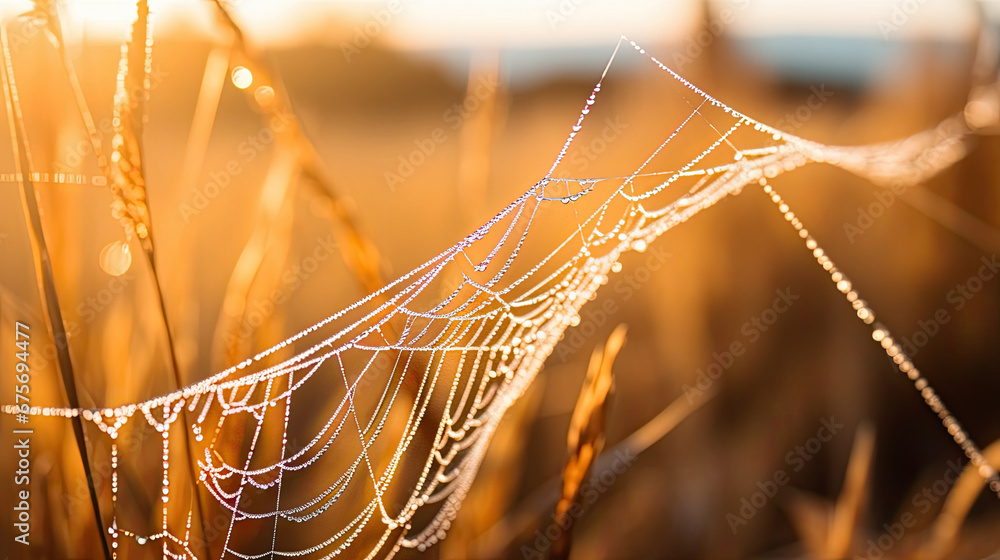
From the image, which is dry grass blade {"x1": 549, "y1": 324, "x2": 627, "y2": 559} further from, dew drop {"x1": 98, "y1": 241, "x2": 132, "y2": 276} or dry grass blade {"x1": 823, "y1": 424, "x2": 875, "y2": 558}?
dew drop {"x1": 98, "y1": 241, "x2": 132, "y2": 276}

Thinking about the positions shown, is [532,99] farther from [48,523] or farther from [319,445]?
[48,523]

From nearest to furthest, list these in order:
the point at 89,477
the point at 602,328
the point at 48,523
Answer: the point at 89,477, the point at 48,523, the point at 602,328

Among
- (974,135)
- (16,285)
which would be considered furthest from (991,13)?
(16,285)

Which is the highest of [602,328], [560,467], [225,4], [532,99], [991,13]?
[225,4]

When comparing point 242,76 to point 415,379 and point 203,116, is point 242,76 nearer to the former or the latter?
point 203,116

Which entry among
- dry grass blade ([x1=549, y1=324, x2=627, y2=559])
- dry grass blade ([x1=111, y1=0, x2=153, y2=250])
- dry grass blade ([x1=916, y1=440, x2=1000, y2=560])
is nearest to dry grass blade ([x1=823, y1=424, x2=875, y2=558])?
dry grass blade ([x1=916, y1=440, x2=1000, y2=560])
